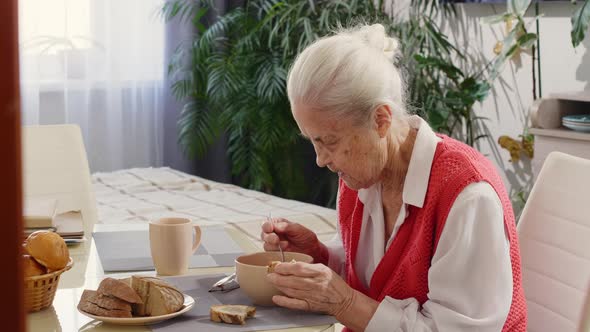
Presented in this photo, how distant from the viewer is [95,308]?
1.08m

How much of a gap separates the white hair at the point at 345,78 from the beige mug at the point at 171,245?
0.93ft

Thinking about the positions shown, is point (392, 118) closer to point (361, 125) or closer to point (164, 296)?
point (361, 125)

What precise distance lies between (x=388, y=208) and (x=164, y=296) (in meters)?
0.46

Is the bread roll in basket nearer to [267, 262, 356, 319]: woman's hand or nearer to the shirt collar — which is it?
[267, 262, 356, 319]: woman's hand

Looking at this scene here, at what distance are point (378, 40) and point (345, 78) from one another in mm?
110

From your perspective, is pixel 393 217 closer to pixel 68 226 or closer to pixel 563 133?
pixel 68 226

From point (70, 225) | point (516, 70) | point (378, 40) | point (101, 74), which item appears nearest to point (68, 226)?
point (70, 225)

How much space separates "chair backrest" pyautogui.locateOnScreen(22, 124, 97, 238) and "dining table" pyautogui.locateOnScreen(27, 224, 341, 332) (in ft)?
1.42

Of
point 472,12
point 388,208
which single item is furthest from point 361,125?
point 472,12

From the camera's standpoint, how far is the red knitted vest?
1209 mm

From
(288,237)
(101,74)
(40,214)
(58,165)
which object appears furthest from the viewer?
(101,74)

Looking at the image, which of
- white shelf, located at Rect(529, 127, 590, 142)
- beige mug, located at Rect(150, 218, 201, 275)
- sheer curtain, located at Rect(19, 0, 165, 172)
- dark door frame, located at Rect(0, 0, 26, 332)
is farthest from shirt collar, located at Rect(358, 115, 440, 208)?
sheer curtain, located at Rect(19, 0, 165, 172)

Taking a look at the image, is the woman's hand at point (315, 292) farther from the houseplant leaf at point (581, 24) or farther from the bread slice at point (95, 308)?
the houseplant leaf at point (581, 24)

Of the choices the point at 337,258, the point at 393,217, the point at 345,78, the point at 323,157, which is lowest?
the point at 337,258
